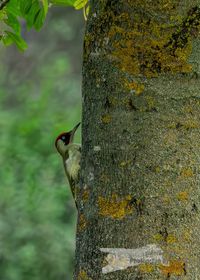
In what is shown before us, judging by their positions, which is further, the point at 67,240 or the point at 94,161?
the point at 67,240

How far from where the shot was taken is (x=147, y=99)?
61.1 inches

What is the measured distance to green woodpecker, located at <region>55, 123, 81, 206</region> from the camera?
315 centimetres

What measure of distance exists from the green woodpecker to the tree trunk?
139cm

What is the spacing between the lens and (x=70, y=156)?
334 cm

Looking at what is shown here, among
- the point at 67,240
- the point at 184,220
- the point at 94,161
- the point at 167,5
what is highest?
the point at 167,5

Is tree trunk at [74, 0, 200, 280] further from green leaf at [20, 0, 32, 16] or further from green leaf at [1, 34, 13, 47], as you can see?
green leaf at [1, 34, 13, 47]

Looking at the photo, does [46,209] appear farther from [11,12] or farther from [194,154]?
[194,154]

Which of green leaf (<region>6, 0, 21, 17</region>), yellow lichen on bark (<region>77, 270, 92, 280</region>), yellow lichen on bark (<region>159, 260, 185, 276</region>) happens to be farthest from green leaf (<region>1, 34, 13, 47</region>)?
yellow lichen on bark (<region>159, 260, 185, 276</region>)

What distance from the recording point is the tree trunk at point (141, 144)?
148 centimetres

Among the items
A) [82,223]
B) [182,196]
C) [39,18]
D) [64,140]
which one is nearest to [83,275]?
[82,223]

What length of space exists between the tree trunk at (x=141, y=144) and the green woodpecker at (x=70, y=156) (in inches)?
54.7

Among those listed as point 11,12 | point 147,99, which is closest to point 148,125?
point 147,99

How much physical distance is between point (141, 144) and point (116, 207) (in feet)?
0.42

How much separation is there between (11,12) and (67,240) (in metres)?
3.93
